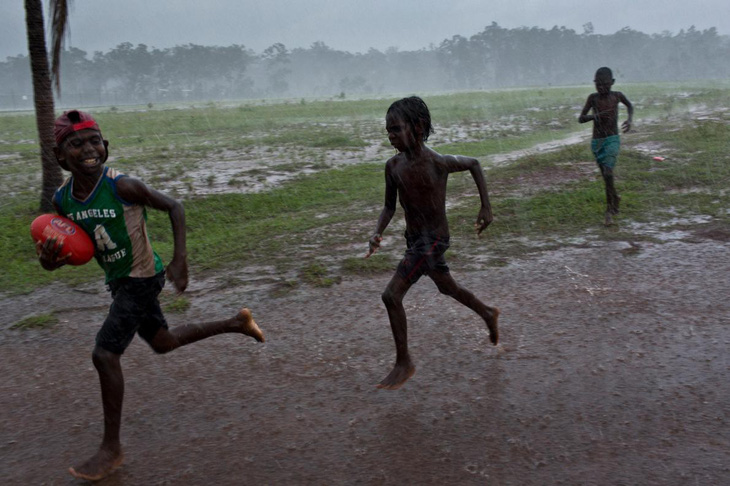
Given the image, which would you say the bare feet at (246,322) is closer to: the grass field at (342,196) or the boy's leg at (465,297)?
the boy's leg at (465,297)

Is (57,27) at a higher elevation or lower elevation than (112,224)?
higher

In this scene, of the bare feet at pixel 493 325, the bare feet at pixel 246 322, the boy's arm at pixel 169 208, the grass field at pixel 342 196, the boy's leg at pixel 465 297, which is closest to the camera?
the boy's arm at pixel 169 208

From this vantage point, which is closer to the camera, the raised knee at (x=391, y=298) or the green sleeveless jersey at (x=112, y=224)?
the green sleeveless jersey at (x=112, y=224)

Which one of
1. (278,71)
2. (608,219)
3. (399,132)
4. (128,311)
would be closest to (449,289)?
(399,132)

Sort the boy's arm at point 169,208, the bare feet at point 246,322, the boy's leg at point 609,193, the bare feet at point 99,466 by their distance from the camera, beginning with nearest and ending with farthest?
the bare feet at point 99,466 < the boy's arm at point 169,208 < the bare feet at point 246,322 < the boy's leg at point 609,193

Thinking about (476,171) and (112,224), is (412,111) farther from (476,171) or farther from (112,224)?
(112,224)

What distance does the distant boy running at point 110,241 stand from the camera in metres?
3.40

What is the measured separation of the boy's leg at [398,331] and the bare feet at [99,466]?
155 cm

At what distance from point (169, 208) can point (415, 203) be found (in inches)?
61.3

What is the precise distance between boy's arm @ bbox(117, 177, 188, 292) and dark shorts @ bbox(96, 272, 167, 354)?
224 mm

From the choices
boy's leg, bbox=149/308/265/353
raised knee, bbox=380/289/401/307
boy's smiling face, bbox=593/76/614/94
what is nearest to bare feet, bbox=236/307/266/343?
boy's leg, bbox=149/308/265/353

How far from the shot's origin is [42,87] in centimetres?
995

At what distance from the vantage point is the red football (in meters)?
3.39

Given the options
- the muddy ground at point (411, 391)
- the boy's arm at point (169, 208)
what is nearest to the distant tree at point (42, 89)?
the muddy ground at point (411, 391)
